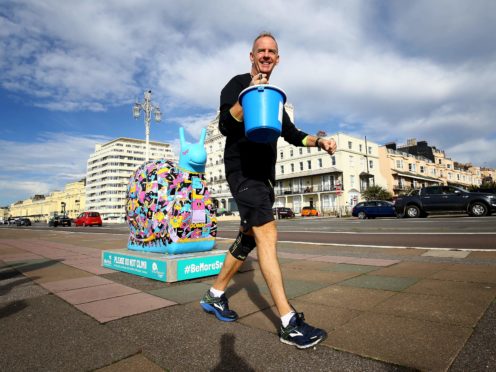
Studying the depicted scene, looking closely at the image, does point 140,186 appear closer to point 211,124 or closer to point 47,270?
point 47,270

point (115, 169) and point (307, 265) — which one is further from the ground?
point (115, 169)

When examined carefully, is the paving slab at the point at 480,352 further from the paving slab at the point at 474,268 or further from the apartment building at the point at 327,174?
the apartment building at the point at 327,174

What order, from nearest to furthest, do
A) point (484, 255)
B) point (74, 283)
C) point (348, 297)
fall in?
point (348, 297), point (74, 283), point (484, 255)

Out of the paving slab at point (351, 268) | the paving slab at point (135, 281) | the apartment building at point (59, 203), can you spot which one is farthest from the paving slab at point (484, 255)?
the apartment building at point (59, 203)

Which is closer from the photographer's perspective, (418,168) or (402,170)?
(402,170)

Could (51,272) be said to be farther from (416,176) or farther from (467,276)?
(416,176)

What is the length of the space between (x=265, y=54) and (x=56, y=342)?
2499 mm

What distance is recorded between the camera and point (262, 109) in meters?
1.98

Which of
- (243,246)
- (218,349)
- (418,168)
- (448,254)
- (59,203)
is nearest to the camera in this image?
(218,349)

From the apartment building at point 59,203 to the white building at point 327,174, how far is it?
113600 millimetres

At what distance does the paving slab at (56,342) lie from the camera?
71.5 inches

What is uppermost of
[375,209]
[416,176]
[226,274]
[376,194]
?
[416,176]

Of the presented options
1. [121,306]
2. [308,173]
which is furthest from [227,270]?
[308,173]

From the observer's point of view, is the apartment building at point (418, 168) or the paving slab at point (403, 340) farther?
the apartment building at point (418, 168)
